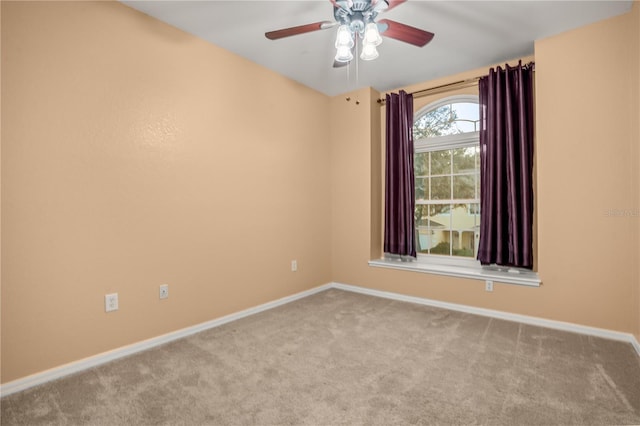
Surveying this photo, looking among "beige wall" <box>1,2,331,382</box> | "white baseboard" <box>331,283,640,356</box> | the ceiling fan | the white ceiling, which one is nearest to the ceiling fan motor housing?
the ceiling fan

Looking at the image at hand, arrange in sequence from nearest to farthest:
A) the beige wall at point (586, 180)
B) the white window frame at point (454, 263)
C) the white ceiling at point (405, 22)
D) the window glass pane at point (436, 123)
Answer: the white ceiling at point (405, 22) < the beige wall at point (586, 180) < the white window frame at point (454, 263) < the window glass pane at point (436, 123)

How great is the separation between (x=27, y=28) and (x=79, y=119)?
558mm

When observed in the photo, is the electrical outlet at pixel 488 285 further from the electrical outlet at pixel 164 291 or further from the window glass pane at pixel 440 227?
the electrical outlet at pixel 164 291

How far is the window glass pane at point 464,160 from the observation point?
11.7ft

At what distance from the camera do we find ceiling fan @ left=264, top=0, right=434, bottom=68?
6.22ft

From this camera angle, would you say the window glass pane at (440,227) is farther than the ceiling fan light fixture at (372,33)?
Yes

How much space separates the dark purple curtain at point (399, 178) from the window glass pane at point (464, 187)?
0.49 m

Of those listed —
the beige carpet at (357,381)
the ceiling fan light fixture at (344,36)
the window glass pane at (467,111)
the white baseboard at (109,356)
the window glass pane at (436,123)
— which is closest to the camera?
the beige carpet at (357,381)

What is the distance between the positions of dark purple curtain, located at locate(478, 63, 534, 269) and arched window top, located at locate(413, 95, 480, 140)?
0.91 feet

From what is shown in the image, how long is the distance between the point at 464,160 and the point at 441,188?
1.34 feet

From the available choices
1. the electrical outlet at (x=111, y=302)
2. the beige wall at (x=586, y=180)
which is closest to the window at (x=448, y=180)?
the beige wall at (x=586, y=180)

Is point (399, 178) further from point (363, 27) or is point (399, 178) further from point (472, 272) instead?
point (363, 27)

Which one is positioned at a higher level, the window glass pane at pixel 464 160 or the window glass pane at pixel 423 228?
the window glass pane at pixel 464 160

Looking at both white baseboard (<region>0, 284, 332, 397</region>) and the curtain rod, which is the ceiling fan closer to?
the curtain rod
